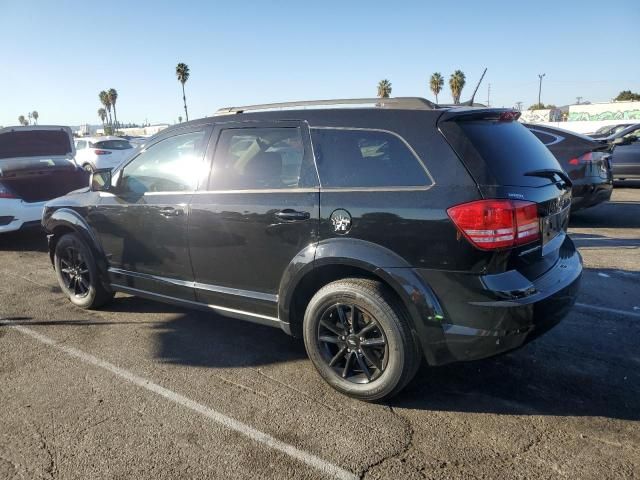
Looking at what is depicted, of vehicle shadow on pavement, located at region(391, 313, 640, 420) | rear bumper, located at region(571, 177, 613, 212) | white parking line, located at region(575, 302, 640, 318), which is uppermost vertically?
rear bumper, located at region(571, 177, 613, 212)

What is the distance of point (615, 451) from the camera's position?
8.64 feet

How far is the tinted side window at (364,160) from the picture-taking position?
2.97 metres

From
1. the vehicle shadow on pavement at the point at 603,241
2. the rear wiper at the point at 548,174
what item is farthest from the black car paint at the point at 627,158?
the rear wiper at the point at 548,174

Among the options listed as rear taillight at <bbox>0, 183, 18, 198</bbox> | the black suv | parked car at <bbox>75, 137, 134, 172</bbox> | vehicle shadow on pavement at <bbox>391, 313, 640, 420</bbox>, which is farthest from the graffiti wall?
the black suv

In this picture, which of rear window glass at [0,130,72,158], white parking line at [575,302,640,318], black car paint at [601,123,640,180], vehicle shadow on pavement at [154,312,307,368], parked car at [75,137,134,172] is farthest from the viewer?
parked car at [75,137,134,172]

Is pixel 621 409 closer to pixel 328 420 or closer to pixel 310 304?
pixel 328 420

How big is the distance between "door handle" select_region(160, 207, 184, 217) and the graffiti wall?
46.3 m

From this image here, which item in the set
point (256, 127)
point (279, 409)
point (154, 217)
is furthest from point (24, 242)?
point (279, 409)

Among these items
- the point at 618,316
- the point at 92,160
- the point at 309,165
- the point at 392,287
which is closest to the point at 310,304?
the point at 392,287

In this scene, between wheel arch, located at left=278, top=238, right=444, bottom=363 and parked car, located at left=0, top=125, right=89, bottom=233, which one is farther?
parked car, located at left=0, top=125, right=89, bottom=233

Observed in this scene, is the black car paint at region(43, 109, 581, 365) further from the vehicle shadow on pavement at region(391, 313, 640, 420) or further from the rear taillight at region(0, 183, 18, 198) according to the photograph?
the rear taillight at region(0, 183, 18, 198)

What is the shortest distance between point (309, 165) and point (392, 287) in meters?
0.99

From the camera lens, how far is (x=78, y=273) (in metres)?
4.99

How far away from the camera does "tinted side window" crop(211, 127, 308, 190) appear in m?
3.46
